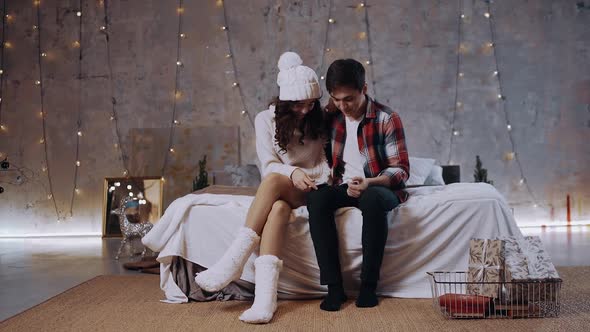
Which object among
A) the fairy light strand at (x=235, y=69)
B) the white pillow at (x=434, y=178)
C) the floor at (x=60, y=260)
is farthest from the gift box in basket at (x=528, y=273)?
the fairy light strand at (x=235, y=69)

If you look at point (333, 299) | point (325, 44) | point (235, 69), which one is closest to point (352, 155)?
point (333, 299)

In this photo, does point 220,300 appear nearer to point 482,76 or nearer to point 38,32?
point 482,76

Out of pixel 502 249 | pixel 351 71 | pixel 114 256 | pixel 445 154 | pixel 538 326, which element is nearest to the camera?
pixel 538 326

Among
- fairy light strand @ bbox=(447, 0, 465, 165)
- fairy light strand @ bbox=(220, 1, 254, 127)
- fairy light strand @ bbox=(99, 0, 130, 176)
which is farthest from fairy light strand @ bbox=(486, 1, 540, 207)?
fairy light strand @ bbox=(99, 0, 130, 176)

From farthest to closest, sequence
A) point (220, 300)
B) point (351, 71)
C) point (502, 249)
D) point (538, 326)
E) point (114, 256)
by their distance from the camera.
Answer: point (114, 256) < point (220, 300) < point (351, 71) < point (502, 249) < point (538, 326)

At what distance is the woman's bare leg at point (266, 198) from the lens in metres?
2.58

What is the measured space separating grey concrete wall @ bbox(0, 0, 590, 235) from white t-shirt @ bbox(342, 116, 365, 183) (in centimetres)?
334

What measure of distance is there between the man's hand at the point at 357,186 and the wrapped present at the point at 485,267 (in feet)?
1.53

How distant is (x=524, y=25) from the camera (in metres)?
6.11

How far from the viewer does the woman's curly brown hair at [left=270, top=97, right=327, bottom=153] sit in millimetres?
2773

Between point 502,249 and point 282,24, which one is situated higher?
point 282,24

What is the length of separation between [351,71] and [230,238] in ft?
2.90

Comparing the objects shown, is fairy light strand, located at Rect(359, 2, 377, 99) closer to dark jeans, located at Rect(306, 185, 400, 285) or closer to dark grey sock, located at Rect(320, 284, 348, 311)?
dark jeans, located at Rect(306, 185, 400, 285)

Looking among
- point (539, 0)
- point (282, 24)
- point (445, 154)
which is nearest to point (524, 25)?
point (539, 0)
